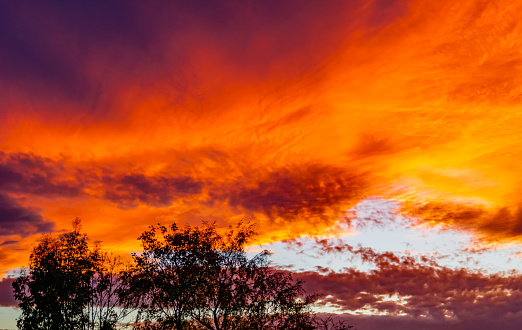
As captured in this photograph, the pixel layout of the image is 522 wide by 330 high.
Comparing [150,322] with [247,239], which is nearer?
[150,322]

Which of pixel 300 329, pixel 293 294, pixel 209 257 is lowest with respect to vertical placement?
pixel 300 329

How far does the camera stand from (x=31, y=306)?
6744 centimetres

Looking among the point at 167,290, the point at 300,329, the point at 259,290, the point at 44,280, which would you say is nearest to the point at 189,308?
the point at 167,290

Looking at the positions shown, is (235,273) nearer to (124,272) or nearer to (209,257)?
(209,257)

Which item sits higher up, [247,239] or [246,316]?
[247,239]

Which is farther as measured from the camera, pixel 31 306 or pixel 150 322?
pixel 31 306

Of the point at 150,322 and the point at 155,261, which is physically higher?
the point at 155,261

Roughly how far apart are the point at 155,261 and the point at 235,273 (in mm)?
9710

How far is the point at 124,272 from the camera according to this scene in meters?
67.9

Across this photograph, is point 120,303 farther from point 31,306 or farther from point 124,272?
point 31,306

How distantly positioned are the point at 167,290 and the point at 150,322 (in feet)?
13.1

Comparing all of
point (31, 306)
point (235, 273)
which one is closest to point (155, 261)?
point (235, 273)

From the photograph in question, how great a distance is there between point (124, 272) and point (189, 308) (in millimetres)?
10145

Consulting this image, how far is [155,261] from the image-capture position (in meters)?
66.3
